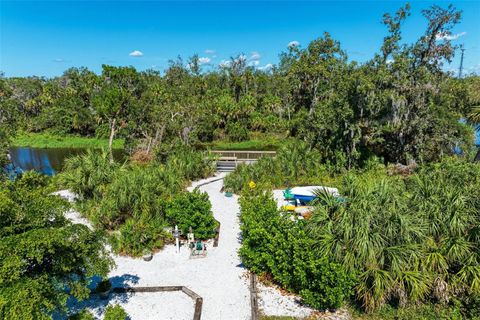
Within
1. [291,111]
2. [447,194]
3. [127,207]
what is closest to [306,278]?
[447,194]

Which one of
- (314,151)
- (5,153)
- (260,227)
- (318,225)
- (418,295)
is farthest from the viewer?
(314,151)

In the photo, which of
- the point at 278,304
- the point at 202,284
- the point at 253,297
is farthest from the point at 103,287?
the point at 278,304

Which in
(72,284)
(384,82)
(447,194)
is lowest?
(72,284)

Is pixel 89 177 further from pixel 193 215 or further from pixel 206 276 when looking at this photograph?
pixel 206 276

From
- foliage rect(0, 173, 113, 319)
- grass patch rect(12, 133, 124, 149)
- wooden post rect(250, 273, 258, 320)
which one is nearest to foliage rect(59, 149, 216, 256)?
wooden post rect(250, 273, 258, 320)

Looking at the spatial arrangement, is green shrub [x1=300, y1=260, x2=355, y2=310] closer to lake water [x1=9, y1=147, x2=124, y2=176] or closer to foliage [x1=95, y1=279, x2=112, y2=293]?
foliage [x1=95, y1=279, x2=112, y2=293]

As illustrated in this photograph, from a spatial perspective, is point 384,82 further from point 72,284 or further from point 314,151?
point 72,284
